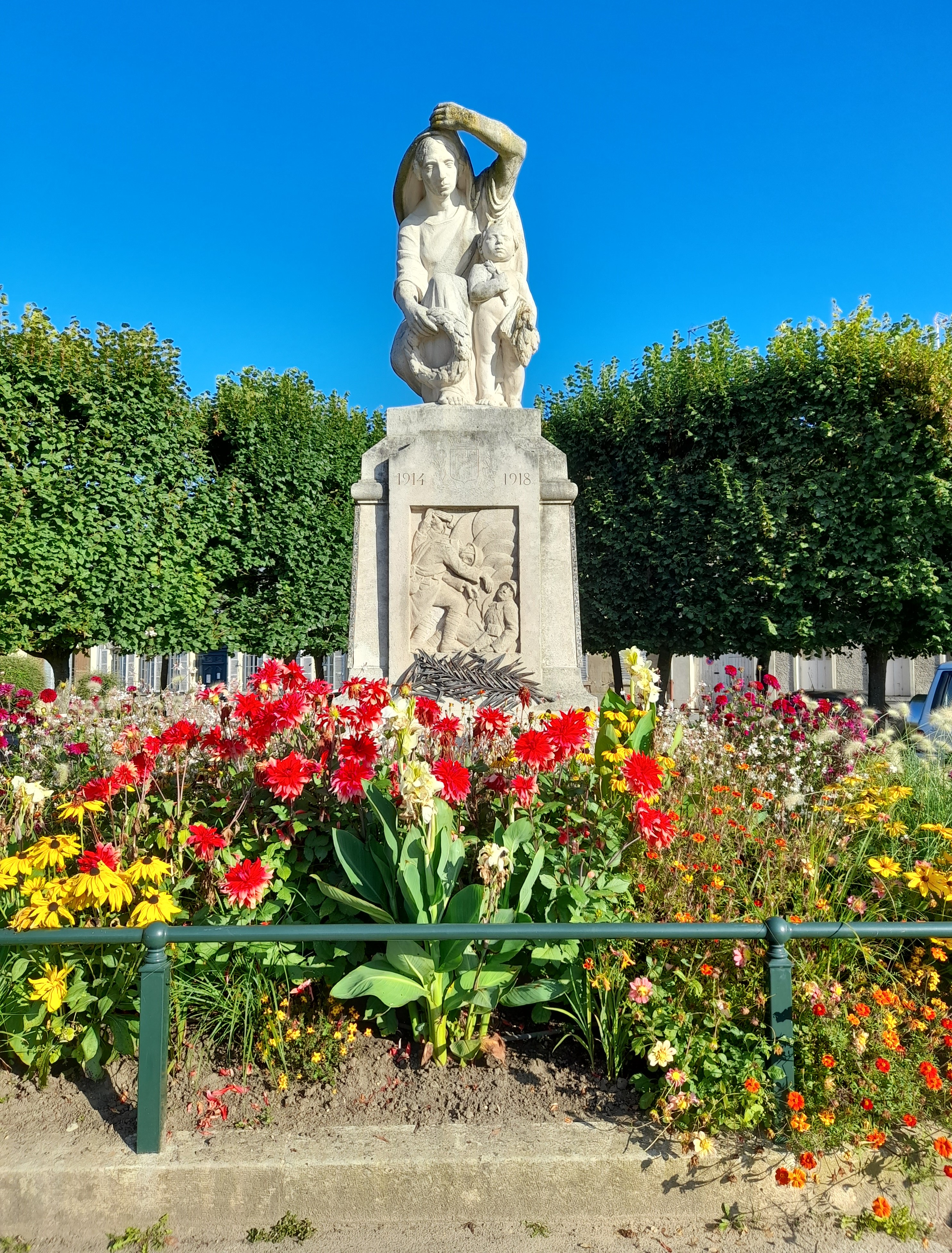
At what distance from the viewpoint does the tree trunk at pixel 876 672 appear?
11625 mm

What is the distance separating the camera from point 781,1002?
2.32 m

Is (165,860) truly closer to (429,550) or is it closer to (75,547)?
(429,550)

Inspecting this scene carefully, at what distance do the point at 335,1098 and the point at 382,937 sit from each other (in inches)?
25.0

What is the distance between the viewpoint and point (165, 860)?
9.72ft

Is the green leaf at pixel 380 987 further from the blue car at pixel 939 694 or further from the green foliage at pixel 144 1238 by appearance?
the blue car at pixel 939 694

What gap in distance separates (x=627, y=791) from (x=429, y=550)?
3.19 metres

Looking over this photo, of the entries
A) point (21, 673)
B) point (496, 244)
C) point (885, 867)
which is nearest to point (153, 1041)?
point (885, 867)

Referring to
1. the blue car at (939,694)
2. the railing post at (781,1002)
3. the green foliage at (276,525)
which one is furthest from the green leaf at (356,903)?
the green foliage at (276,525)

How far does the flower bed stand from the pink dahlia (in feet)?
0.04

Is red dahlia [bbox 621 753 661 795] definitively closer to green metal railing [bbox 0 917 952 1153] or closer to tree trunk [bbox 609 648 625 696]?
green metal railing [bbox 0 917 952 1153]

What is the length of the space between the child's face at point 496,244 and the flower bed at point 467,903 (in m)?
4.14

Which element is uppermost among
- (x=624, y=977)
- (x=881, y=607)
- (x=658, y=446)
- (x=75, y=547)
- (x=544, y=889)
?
(x=658, y=446)

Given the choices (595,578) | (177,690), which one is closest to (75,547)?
(177,690)

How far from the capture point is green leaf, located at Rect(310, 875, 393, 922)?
2.58 m
